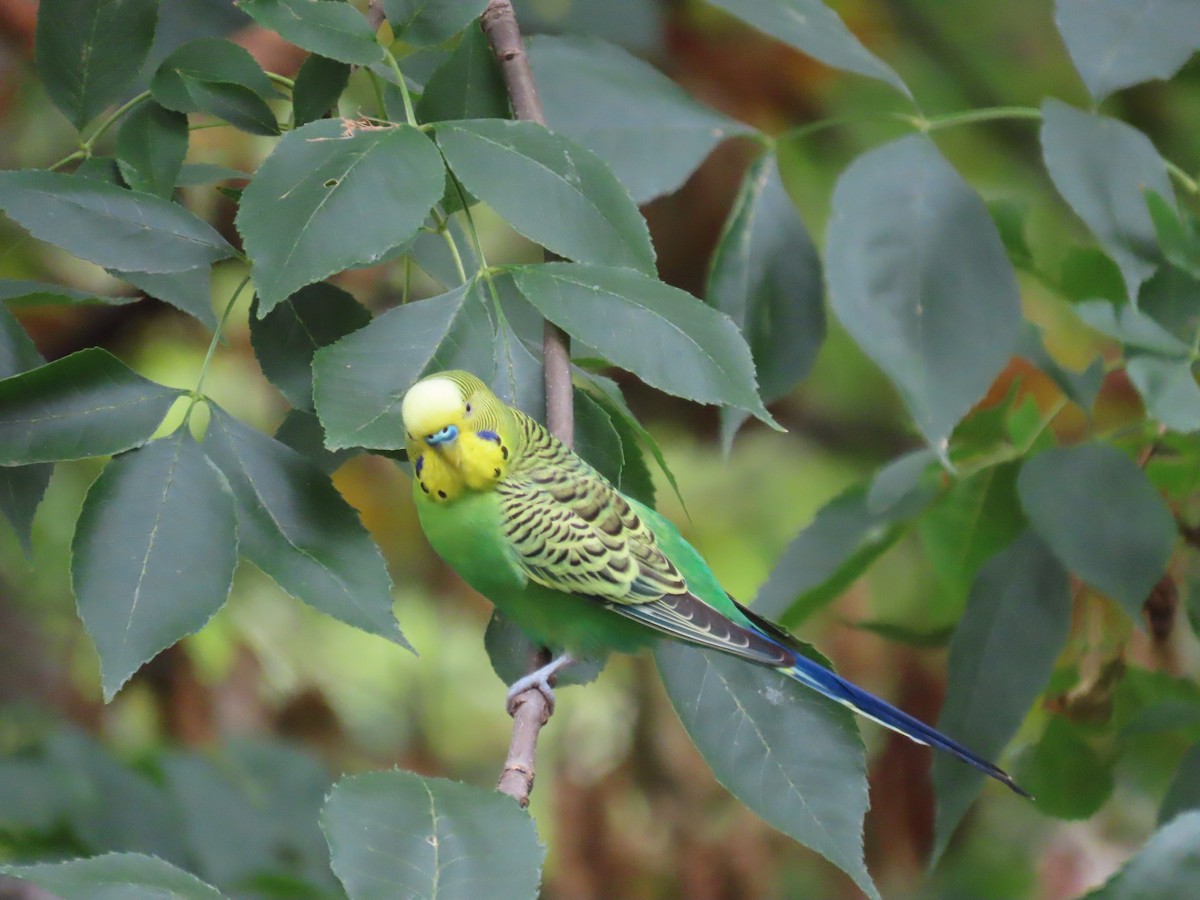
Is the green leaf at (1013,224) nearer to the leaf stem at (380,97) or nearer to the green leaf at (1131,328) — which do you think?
the green leaf at (1131,328)

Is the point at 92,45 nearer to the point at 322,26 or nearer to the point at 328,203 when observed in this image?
the point at 322,26

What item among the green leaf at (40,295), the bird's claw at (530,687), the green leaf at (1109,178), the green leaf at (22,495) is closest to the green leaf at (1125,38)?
the green leaf at (1109,178)

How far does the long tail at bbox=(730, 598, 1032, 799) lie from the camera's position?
1.45 m

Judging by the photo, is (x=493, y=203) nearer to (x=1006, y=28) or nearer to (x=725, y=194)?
(x=725, y=194)

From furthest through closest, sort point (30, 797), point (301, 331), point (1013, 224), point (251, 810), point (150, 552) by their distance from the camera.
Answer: point (251, 810) → point (30, 797) → point (1013, 224) → point (301, 331) → point (150, 552)

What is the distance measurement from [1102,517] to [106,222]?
129 centimetres

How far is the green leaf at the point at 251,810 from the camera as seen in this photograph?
2.23 meters

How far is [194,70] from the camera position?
1.33m

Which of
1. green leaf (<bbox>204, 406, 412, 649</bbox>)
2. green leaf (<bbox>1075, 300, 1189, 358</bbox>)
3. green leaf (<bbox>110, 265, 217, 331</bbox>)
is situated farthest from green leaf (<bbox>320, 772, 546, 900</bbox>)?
green leaf (<bbox>1075, 300, 1189, 358</bbox>)

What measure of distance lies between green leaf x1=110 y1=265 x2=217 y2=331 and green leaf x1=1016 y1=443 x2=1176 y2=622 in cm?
110

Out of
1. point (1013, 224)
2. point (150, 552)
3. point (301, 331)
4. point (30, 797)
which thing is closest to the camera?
point (150, 552)

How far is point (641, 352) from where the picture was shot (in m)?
1.27

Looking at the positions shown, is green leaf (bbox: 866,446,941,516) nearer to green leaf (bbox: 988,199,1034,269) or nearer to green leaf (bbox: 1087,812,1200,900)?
green leaf (bbox: 988,199,1034,269)

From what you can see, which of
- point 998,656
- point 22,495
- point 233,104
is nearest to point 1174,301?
point 998,656
